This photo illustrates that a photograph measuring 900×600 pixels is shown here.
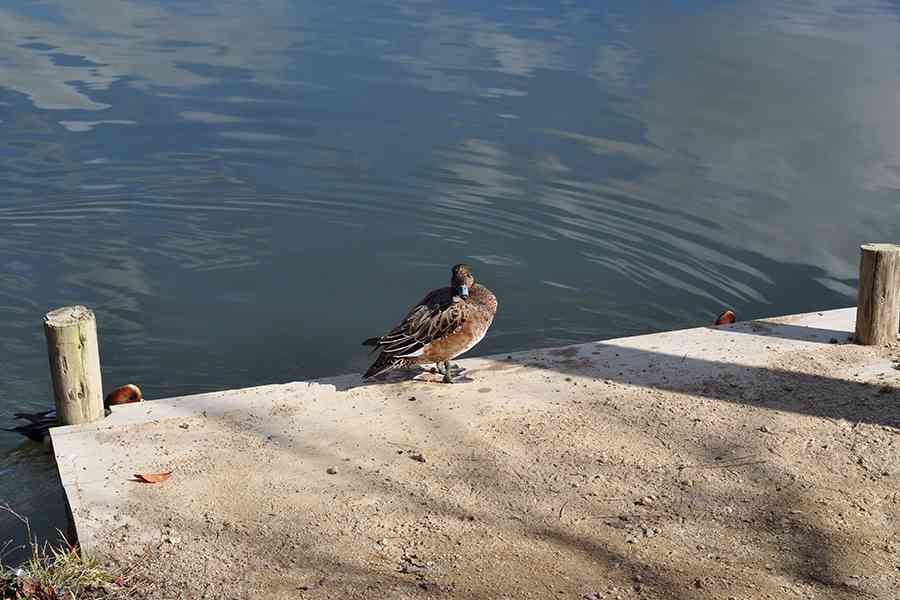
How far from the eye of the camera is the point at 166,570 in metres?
4.75

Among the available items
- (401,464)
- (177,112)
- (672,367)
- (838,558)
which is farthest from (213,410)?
(177,112)

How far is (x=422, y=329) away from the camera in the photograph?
6.59 metres

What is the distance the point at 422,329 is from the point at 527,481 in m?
1.41

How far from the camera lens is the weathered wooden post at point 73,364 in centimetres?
600

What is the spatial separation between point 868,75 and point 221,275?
1105 centimetres

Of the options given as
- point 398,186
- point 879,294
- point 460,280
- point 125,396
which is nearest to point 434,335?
point 460,280

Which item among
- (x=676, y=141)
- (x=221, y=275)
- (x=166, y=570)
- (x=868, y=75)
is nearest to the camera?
(x=166, y=570)

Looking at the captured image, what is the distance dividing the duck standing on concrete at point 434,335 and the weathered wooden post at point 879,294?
2.43 meters

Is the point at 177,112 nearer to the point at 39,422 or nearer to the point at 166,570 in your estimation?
the point at 39,422

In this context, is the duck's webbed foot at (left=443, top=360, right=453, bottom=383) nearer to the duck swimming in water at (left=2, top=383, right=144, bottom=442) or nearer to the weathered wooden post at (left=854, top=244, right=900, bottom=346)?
the duck swimming in water at (left=2, top=383, right=144, bottom=442)

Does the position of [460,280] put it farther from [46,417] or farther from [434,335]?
[46,417]

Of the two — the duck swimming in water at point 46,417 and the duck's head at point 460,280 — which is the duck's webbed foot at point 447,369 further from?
the duck swimming in water at point 46,417

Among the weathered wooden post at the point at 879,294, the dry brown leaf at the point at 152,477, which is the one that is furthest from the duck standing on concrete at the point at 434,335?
the weathered wooden post at the point at 879,294

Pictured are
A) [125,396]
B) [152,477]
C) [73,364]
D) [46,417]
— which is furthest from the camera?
[46,417]
